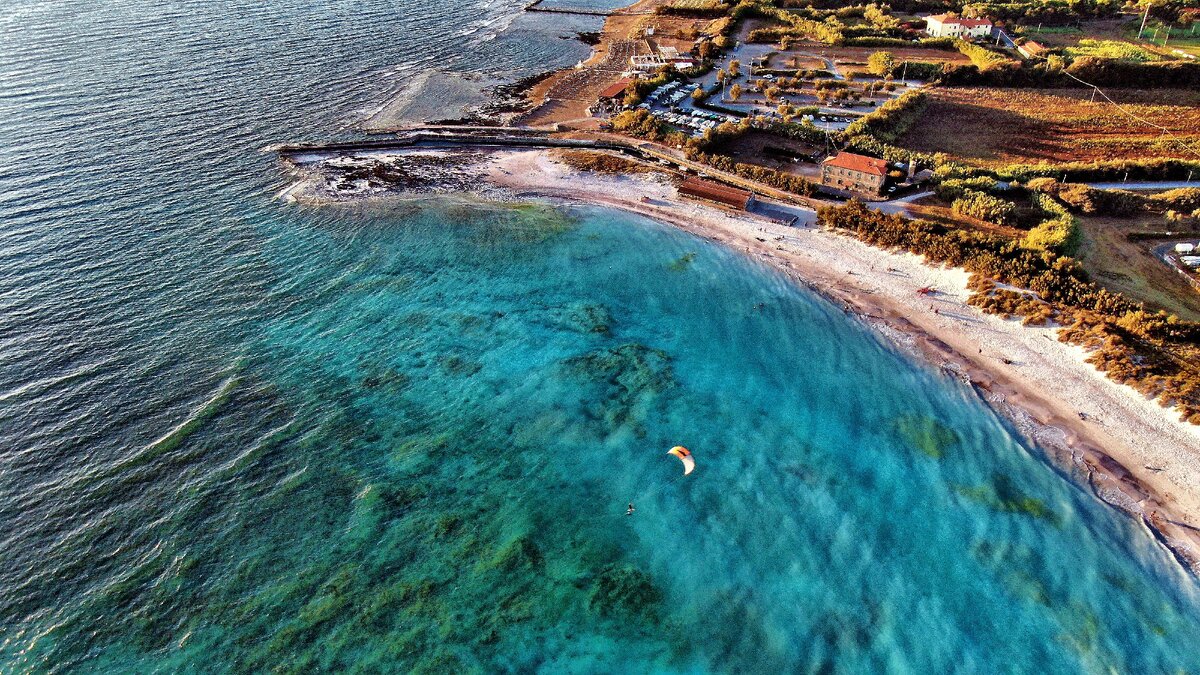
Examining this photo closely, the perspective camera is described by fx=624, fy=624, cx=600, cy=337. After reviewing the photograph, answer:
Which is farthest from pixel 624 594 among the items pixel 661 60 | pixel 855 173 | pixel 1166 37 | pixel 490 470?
pixel 1166 37

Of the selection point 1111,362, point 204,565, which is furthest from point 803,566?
point 204,565

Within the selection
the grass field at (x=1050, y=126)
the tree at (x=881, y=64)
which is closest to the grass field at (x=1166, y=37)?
the grass field at (x=1050, y=126)

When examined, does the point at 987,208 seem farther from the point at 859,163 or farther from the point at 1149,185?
the point at 1149,185

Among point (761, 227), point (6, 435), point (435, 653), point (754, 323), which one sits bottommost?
point (435, 653)

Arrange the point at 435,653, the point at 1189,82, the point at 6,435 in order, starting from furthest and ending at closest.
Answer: the point at 1189,82, the point at 6,435, the point at 435,653

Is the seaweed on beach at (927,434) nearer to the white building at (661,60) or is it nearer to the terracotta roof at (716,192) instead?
the terracotta roof at (716,192)

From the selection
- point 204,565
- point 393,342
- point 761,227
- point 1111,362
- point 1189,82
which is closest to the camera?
point 204,565

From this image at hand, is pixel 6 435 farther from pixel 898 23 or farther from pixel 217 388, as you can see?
pixel 898 23
